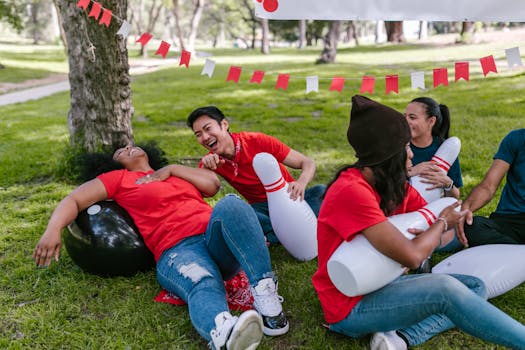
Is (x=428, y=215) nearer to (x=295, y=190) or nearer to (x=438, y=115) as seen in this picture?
(x=295, y=190)

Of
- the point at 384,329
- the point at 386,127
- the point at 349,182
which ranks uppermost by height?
the point at 386,127

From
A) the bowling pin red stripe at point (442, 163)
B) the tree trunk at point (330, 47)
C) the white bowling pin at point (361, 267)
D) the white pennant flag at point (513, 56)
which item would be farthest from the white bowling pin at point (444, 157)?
the tree trunk at point (330, 47)

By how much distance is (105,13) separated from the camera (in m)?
4.18

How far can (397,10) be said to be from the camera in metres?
3.38

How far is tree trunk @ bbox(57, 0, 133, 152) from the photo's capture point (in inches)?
181

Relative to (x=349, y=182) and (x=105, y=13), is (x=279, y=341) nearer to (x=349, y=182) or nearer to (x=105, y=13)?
(x=349, y=182)

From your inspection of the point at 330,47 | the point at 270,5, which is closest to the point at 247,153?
the point at 270,5

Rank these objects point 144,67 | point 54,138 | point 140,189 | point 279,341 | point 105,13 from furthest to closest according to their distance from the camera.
Answer: point 144,67, point 54,138, point 105,13, point 140,189, point 279,341

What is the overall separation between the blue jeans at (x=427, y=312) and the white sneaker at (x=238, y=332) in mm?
445

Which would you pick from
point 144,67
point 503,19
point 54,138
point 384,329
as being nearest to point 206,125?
point 384,329

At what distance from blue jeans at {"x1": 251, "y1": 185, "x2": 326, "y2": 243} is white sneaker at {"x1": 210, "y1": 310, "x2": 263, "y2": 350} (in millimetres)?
1369

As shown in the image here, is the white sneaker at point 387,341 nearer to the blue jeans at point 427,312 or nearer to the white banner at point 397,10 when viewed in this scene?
the blue jeans at point 427,312

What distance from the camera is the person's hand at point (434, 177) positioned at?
10.2 ft

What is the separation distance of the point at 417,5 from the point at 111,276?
9.21 ft
